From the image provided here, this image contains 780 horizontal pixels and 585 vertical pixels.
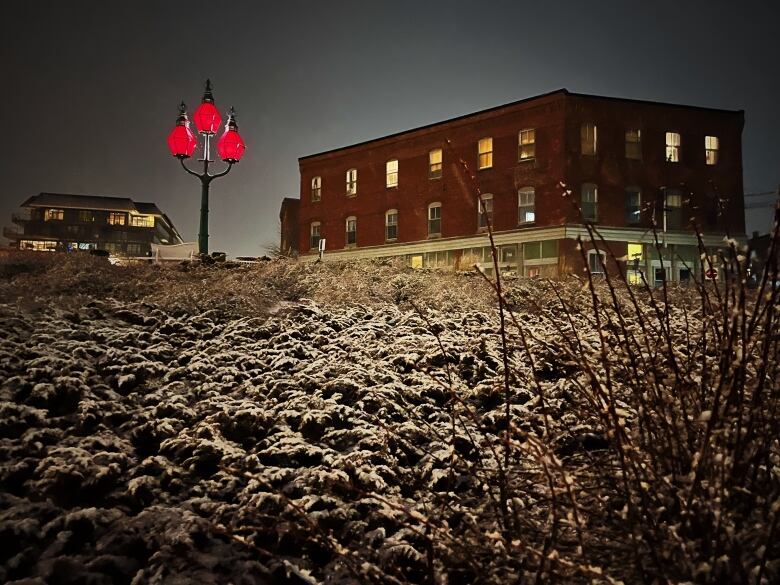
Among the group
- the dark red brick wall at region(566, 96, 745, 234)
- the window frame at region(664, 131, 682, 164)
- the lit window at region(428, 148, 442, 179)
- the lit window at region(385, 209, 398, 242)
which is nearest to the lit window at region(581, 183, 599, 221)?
the dark red brick wall at region(566, 96, 745, 234)

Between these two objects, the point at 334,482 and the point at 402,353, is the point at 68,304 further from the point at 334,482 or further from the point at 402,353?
the point at 334,482

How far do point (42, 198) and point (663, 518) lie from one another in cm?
9471

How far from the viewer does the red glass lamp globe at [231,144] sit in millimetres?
17891

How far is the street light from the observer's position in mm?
17375

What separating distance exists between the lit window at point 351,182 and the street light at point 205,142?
44.4ft

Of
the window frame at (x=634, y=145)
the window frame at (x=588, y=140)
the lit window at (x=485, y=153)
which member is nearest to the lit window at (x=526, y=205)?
the lit window at (x=485, y=153)

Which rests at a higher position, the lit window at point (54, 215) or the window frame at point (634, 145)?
the lit window at point (54, 215)

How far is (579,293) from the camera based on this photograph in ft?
33.3

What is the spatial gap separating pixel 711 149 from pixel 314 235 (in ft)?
73.7

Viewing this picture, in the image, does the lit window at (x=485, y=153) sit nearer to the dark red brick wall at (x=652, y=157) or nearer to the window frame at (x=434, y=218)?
the window frame at (x=434, y=218)

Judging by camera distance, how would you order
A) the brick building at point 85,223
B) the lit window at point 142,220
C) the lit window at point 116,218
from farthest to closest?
the lit window at point 142,220 → the lit window at point 116,218 → the brick building at point 85,223

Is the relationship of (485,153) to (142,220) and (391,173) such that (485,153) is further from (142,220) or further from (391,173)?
(142,220)

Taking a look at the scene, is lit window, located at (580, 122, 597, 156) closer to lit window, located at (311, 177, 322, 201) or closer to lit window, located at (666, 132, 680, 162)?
lit window, located at (666, 132, 680, 162)

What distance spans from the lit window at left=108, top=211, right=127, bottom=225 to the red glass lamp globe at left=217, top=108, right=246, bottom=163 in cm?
7481
